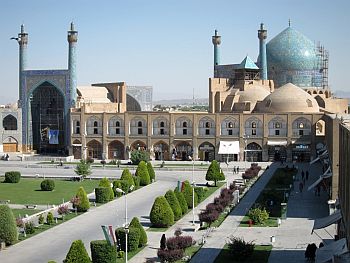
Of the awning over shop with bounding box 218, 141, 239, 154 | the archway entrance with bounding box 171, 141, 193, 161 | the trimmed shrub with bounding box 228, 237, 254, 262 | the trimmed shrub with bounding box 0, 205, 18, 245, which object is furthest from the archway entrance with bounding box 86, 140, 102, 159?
the trimmed shrub with bounding box 228, 237, 254, 262

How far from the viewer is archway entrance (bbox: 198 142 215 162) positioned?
216 feet

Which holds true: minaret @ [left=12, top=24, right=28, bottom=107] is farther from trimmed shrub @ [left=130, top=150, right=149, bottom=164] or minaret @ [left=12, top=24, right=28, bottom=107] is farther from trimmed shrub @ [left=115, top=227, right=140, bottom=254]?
trimmed shrub @ [left=115, top=227, right=140, bottom=254]

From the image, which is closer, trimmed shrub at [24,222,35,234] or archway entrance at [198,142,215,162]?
trimmed shrub at [24,222,35,234]

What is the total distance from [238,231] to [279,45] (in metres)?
53.8

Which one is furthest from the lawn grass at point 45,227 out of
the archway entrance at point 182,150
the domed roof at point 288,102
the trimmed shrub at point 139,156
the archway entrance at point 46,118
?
the archway entrance at point 46,118

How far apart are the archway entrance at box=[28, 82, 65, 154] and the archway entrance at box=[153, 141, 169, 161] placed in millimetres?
10161

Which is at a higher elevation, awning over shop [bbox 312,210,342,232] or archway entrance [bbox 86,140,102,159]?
archway entrance [bbox 86,140,102,159]

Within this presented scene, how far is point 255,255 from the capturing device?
23.9m

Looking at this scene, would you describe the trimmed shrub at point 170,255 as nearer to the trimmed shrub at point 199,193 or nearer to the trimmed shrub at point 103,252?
the trimmed shrub at point 103,252

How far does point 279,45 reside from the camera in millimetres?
79562

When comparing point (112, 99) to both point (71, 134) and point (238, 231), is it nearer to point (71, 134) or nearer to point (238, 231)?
point (71, 134)

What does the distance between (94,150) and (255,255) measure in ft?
149

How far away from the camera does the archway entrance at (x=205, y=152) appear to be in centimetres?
6569

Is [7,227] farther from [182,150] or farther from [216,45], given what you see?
[216,45]
